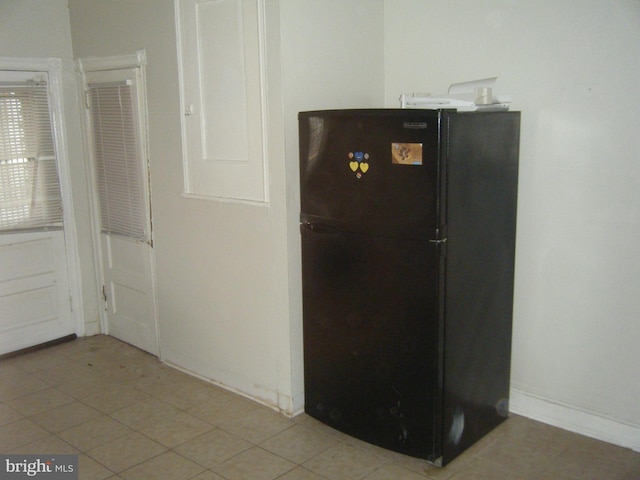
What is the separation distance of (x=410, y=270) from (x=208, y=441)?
53.0 inches

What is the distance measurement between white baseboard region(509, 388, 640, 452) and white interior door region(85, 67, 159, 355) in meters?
2.33

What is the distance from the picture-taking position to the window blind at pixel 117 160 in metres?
3.95

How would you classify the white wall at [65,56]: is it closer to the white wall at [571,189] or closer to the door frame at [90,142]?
the door frame at [90,142]

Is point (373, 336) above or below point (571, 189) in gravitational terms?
below

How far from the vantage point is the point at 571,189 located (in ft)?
9.40

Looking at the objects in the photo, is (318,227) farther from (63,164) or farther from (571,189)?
(63,164)

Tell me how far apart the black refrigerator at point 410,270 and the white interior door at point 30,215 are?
2161 millimetres

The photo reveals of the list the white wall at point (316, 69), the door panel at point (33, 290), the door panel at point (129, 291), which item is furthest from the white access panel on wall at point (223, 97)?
the door panel at point (33, 290)

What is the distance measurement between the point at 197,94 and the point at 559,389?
246 centimetres

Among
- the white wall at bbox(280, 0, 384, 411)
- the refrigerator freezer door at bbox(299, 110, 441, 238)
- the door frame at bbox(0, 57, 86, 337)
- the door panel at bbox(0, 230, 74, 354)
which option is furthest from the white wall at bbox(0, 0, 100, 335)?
the refrigerator freezer door at bbox(299, 110, 441, 238)

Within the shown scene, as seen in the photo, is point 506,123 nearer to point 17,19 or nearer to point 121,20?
point 121,20

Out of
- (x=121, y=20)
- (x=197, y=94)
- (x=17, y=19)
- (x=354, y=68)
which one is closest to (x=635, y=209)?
(x=354, y=68)

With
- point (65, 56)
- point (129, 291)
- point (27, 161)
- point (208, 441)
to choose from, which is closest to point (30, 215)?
point (27, 161)

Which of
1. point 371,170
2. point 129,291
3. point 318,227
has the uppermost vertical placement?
point 371,170
